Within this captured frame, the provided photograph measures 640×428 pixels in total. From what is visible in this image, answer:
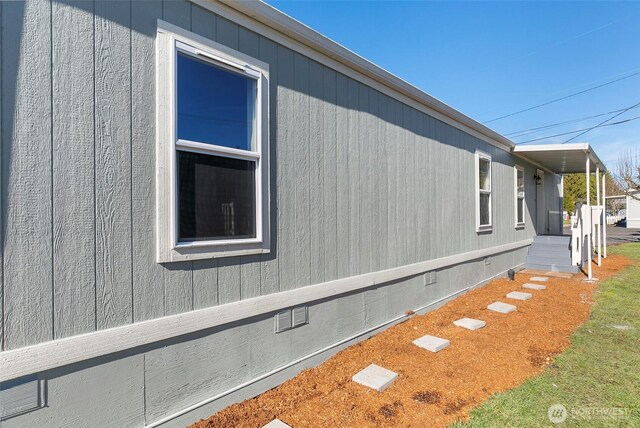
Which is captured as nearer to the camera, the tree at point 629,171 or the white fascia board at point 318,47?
the white fascia board at point 318,47

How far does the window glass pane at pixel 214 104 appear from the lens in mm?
2189

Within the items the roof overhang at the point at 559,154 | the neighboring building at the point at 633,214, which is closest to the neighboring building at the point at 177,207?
the roof overhang at the point at 559,154

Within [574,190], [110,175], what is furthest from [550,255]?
[574,190]

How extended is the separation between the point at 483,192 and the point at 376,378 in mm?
4830

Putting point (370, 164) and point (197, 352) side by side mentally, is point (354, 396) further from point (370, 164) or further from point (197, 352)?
point (370, 164)

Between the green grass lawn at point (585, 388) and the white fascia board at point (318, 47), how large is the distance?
124 inches

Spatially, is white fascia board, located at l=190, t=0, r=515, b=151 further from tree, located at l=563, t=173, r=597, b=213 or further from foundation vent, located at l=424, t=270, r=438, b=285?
tree, located at l=563, t=173, r=597, b=213

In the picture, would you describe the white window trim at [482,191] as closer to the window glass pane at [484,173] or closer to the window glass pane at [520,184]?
the window glass pane at [484,173]

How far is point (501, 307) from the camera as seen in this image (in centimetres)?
471

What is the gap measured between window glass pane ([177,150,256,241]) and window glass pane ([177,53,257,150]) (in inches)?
6.1

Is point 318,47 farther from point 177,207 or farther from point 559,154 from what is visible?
point 559,154

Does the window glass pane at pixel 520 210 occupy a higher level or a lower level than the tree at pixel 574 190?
lower

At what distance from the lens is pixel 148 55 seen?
2.02 metres

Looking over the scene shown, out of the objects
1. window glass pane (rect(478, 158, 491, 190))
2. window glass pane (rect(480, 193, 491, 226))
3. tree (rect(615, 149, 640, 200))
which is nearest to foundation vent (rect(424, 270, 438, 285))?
window glass pane (rect(480, 193, 491, 226))
